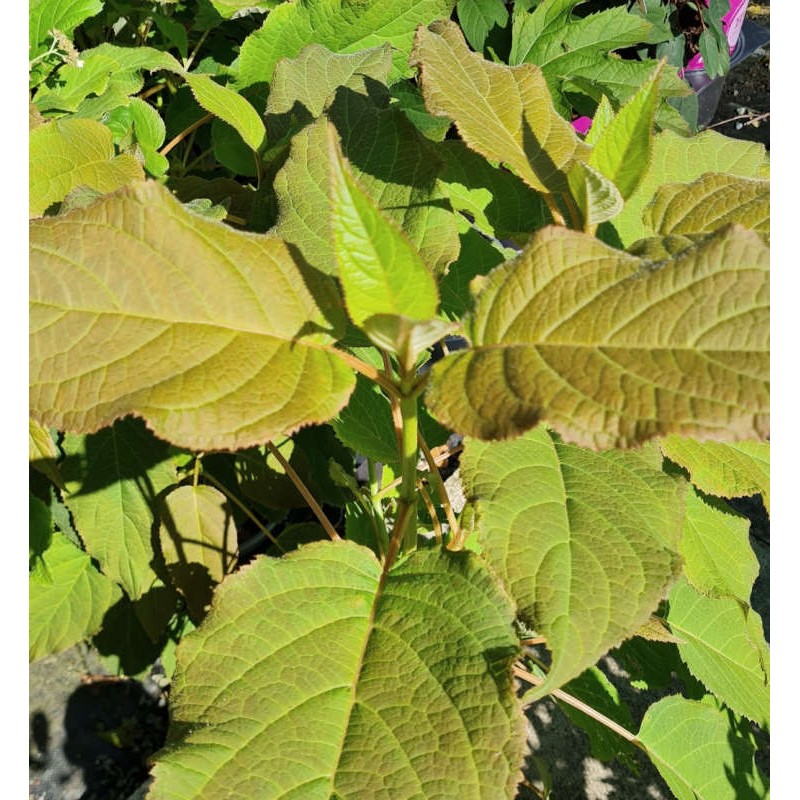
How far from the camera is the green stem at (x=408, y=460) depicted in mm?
635

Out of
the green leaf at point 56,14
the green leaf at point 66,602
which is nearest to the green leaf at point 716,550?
the green leaf at point 66,602

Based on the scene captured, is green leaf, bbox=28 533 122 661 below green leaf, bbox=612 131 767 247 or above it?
below

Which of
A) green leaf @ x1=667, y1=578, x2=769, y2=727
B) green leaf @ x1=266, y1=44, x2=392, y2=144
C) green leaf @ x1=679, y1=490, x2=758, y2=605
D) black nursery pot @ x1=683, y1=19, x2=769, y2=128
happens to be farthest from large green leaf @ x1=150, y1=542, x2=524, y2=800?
black nursery pot @ x1=683, y1=19, x2=769, y2=128

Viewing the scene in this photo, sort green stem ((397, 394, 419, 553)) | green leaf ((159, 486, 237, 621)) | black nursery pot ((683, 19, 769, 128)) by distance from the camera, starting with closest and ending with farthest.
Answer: green stem ((397, 394, 419, 553))
green leaf ((159, 486, 237, 621))
black nursery pot ((683, 19, 769, 128))

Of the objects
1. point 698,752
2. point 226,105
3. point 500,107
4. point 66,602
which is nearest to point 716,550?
point 698,752

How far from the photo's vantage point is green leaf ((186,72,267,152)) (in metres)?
0.86

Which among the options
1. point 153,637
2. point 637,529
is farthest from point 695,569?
point 153,637

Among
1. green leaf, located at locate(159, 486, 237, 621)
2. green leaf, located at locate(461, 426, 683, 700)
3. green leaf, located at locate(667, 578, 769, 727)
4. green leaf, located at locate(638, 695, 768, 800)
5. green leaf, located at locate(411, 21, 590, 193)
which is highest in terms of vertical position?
green leaf, located at locate(411, 21, 590, 193)

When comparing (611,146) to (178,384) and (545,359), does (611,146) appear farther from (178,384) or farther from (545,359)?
(178,384)

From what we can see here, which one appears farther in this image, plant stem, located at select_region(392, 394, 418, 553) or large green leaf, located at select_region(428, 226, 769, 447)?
plant stem, located at select_region(392, 394, 418, 553)

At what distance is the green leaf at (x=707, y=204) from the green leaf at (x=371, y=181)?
219 mm

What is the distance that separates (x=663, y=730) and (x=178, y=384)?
0.74 m

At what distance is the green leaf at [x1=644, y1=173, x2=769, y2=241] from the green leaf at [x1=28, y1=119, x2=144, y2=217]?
60 cm

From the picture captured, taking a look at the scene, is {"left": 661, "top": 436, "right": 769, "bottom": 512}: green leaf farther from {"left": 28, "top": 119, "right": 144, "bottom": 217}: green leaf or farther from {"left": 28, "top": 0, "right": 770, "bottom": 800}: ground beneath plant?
{"left": 28, "top": 0, "right": 770, "bottom": 800}: ground beneath plant
